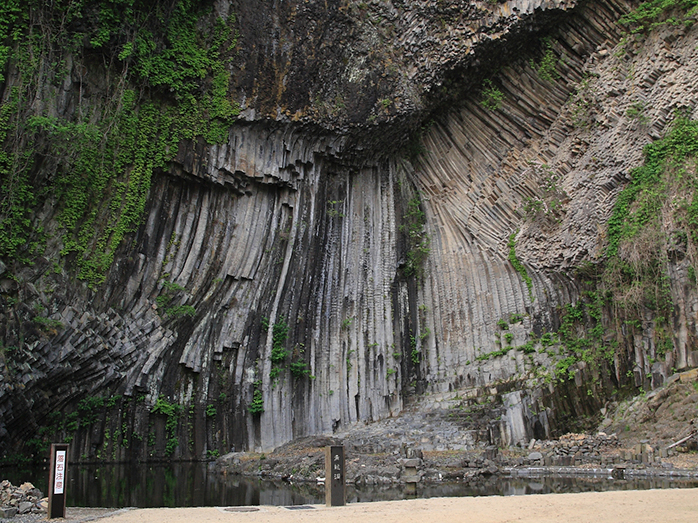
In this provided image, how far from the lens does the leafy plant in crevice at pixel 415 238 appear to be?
65.3 feet

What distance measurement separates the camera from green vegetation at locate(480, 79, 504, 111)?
743 inches

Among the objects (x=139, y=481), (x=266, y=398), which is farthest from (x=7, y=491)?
(x=266, y=398)

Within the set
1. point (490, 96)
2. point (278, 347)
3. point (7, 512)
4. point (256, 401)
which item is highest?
point (490, 96)

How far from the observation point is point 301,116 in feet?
56.5

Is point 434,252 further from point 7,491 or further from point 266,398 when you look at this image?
point 7,491

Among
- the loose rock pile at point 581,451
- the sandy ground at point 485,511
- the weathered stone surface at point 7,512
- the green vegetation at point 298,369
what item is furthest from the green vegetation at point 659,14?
the weathered stone surface at point 7,512

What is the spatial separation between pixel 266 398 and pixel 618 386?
8.78m

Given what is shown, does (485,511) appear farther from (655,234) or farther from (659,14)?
(659,14)

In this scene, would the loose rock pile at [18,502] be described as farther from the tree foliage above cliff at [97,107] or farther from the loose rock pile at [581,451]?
the loose rock pile at [581,451]

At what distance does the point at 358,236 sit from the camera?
19266mm

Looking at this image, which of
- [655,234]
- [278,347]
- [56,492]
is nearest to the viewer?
[56,492]

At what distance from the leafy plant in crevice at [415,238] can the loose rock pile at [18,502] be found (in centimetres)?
1349

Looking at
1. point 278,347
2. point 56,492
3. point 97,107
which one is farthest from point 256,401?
point 56,492

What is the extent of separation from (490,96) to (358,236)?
585 centimetres
